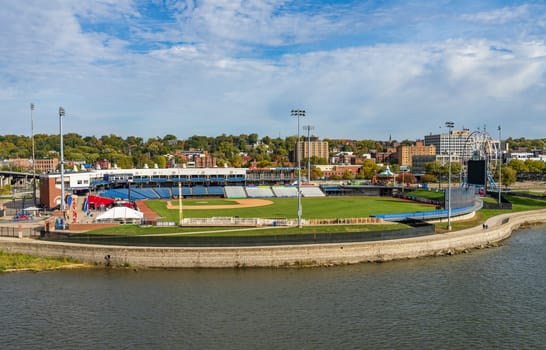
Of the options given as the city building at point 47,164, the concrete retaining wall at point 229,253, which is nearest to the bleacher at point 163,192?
the concrete retaining wall at point 229,253

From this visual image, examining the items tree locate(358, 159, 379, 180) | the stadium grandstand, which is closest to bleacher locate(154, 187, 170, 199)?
the stadium grandstand

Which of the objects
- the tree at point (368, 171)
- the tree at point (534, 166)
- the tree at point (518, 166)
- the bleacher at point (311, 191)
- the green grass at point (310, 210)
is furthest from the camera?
the tree at point (368, 171)

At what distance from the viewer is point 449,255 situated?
50.9 meters

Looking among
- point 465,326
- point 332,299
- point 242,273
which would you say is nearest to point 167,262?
point 242,273

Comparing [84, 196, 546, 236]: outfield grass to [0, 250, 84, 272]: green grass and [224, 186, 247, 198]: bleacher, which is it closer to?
[0, 250, 84, 272]: green grass

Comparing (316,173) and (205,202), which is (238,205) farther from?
(316,173)

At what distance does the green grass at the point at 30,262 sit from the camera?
1720 inches

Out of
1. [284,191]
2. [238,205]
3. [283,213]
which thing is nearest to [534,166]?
[284,191]

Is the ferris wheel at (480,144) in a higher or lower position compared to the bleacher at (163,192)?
higher

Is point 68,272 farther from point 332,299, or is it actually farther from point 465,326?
point 465,326

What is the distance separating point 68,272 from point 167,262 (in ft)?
26.8

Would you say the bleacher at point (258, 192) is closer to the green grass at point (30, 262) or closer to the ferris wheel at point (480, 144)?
the ferris wheel at point (480, 144)

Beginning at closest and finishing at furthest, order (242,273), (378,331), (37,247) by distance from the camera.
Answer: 1. (378,331)
2. (242,273)
3. (37,247)

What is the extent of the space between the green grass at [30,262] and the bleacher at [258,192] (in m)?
60.8
